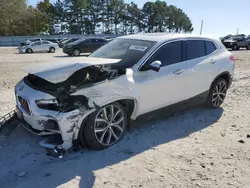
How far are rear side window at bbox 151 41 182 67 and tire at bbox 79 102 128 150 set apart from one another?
1160mm

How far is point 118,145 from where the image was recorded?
160 inches

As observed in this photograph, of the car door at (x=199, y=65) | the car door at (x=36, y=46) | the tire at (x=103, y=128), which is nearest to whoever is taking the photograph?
the tire at (x=103, y=128)

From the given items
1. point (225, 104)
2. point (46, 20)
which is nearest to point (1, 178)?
point (225, 104)

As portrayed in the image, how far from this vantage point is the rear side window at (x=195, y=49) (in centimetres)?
502

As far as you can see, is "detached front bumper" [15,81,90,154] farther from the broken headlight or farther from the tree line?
the tree line

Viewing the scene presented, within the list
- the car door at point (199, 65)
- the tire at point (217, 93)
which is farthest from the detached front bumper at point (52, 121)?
the tire at point (217, 93)

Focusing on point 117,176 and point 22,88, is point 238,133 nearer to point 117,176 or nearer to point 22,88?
point 117,176

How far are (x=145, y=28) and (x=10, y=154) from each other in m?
85.6

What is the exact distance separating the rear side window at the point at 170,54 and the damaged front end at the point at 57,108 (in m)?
1.09

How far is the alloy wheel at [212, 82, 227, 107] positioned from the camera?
5.69 meters

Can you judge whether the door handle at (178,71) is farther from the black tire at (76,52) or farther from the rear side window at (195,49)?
the black tire at (76,52)

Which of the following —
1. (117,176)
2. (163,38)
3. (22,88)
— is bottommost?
(117,176)

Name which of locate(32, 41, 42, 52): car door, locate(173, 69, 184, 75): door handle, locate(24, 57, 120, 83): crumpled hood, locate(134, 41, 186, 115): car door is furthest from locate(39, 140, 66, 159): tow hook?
locate(32, 41, 42, 52): car door

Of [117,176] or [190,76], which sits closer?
[117,176]
